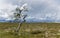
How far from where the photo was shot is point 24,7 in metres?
58.9

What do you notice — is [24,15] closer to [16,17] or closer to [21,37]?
[16,17]

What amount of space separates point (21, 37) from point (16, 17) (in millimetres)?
11863

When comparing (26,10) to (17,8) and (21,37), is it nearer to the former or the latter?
(17,8)

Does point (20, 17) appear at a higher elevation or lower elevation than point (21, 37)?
higher

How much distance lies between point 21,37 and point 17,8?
12261mm

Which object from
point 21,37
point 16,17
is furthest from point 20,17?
point 21,37

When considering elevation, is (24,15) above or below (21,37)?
above

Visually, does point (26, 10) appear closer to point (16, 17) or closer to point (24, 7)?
point (24, 7)

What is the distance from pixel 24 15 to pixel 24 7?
2761mm

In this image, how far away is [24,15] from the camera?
59.7 meters

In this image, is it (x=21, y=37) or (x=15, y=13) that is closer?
(x=21, y=37)

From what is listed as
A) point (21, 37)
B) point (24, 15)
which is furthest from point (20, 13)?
point (21, 37)

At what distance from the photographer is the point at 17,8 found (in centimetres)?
6006

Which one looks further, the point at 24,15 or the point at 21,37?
→ the point at 24,15
